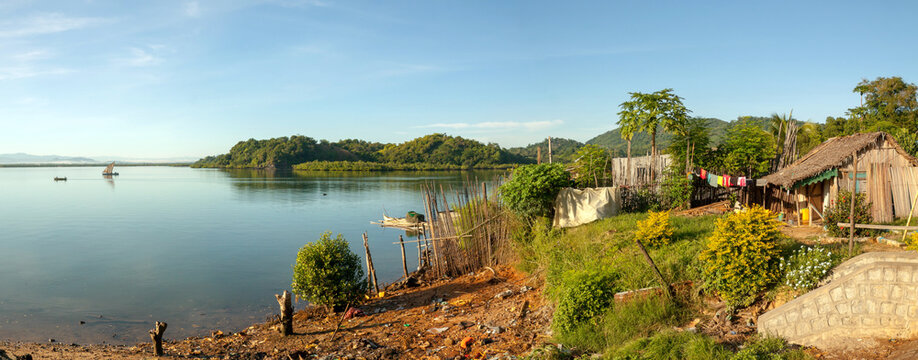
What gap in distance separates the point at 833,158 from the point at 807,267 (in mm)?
6120

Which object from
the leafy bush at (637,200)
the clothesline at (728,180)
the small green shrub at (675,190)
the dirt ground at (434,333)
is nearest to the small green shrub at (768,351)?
the dirt ground at (434,333)

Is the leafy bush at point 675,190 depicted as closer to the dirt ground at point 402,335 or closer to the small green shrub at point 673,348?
the dirt ground at point 402,335

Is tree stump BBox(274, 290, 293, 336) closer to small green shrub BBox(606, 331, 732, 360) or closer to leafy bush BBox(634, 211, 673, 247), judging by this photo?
small green shrub BBox(606, 331, 732, 360)

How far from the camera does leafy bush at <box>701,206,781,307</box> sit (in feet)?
22.2

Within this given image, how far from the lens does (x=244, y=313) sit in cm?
1233

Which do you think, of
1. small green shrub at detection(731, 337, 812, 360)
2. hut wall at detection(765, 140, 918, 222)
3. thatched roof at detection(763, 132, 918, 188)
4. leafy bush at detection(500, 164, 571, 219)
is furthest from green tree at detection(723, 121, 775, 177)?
small green shrub at detection(731, 337, 812, 360)

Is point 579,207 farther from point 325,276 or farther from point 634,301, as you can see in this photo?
point 325,276

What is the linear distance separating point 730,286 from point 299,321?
26.4ft

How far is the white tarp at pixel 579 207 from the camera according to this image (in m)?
11.9

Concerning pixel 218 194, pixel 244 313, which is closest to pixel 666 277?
pixel 244 313

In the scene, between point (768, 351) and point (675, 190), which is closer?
point (768, 351)

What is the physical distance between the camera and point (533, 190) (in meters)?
11.8

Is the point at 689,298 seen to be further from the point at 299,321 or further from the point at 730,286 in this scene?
the point at 299,321

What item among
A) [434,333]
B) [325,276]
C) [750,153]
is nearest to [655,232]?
[434,333]
